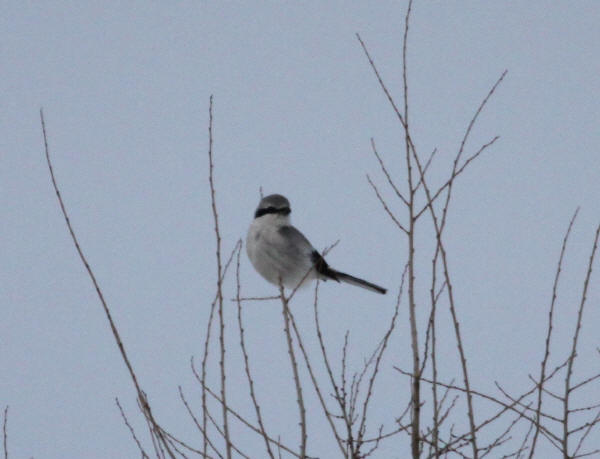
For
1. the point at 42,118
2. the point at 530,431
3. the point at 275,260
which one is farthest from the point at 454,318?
the point at 275,260

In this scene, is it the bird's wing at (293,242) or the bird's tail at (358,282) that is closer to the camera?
the bird's wing at (293,242)

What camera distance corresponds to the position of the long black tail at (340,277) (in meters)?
Answer: 5.93

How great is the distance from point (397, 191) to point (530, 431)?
3.59 feet

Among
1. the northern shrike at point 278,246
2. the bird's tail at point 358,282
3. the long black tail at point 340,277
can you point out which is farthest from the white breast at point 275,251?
the bird's tail at point 358,282

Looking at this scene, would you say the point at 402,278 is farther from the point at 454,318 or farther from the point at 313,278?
the point at 313,278

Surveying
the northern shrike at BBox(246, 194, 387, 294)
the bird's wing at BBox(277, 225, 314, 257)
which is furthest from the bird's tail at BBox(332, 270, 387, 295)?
the bird's wing at BBox(277, 225, 314, 257)

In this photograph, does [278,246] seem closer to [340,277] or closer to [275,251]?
[275,251]

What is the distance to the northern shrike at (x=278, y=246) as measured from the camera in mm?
5703

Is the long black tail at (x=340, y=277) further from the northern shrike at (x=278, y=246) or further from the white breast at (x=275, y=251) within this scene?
the white breast at (x=275, y=251)

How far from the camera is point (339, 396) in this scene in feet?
10.5

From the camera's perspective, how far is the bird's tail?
594 centimetres

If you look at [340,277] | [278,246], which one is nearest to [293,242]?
[278,246]

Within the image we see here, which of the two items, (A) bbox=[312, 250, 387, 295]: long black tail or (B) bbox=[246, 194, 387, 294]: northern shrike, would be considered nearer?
(B) bbox=[246, 194, 387, 294]: northern shrike

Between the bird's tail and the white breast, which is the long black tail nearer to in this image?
the bird's tail
